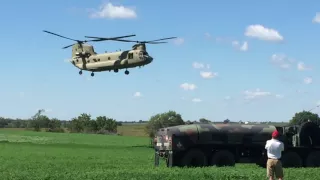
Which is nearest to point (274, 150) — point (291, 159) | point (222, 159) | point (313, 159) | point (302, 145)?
point (222, 159)

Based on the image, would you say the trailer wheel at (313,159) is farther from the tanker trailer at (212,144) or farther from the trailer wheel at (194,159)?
the trailer wheel at (194,159)

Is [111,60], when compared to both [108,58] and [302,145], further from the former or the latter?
[302,145]

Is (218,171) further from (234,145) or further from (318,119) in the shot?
(318,119)

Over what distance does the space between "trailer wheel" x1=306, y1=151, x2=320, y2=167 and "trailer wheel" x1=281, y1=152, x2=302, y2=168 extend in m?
0.47

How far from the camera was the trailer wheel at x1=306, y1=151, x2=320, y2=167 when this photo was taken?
87.1ft

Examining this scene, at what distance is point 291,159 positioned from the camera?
2634cm

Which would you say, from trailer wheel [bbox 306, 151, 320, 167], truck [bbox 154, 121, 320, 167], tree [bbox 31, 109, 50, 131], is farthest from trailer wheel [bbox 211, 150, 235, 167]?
tree [bbox 31, 109, 50, 131]

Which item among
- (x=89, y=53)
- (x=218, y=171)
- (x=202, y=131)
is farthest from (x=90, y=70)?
(x=218, y=171)

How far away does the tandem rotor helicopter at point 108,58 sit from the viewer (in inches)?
2213

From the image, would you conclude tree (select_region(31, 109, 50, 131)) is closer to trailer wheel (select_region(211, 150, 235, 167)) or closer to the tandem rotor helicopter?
the tandem rotor helicopter

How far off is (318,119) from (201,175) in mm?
10338

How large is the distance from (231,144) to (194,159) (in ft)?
6.15

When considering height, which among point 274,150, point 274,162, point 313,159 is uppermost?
point 274,150

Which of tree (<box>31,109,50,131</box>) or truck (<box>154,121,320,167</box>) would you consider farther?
tree (<box>31,109,50,131</box>)
